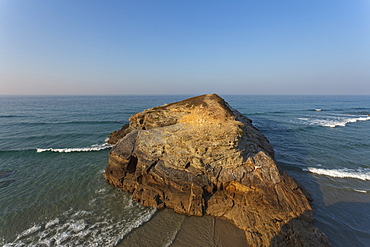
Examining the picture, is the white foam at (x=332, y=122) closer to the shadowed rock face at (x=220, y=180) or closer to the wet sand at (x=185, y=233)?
the shadowed rock face at (x=220, y=180)

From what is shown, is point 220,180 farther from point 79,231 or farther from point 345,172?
point 345,172

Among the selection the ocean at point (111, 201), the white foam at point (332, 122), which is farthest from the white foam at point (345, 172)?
the white foam at point (332, 122)

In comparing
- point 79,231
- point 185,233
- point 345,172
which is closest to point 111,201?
point 79,231

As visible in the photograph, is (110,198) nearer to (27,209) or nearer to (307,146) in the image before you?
(27,209)

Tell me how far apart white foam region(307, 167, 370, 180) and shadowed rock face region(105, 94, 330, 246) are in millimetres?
7085

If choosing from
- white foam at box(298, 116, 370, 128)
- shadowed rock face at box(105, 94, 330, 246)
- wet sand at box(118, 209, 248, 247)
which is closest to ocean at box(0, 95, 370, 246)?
wet sand at box(118, 209, 248, 247)

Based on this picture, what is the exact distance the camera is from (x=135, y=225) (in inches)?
393

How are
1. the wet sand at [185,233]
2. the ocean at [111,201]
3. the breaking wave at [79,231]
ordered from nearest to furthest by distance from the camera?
the wet sand at [185,233] < the breaking wave at [79,231] < the ocean at [111,201]

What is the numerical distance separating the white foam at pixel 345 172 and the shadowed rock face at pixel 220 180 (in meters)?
7.09

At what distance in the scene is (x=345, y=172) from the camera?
49.5ft

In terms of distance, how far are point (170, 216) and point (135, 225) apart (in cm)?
236

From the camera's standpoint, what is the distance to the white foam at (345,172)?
1446 cm

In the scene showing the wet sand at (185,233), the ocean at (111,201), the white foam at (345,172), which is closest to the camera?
the wet sand at (185,233)

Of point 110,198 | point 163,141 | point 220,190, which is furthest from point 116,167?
point 220,190
